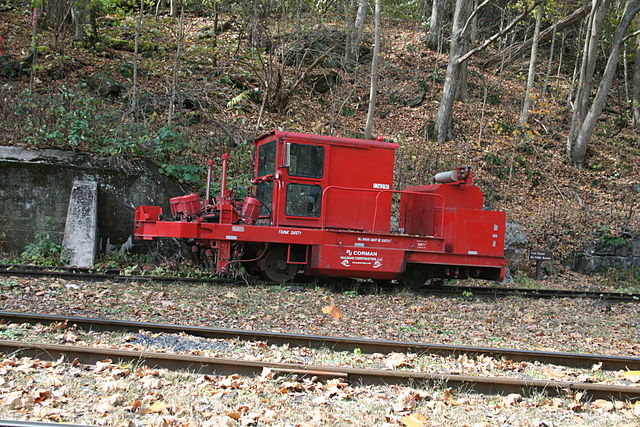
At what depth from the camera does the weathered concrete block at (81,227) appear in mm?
10984

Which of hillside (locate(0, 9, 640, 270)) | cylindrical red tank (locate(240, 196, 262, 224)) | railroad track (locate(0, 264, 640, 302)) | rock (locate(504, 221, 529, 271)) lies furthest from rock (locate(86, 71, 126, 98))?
rock (locate(504, 221, 529, 271))

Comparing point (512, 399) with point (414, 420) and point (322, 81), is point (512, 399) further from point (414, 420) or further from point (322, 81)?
point (322, 81)

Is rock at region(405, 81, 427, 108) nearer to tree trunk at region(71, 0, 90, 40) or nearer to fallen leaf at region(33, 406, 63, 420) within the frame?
tree trunk at region(71, 0, 90, 40)

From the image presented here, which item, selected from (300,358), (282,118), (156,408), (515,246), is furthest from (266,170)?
(282,118)

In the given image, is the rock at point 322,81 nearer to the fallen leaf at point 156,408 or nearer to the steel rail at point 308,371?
the steel rail at point 308,371

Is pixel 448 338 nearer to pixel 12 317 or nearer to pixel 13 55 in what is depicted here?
pixel 12 317

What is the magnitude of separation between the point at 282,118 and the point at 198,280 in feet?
31.3

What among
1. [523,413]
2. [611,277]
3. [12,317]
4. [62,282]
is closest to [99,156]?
[62,282]

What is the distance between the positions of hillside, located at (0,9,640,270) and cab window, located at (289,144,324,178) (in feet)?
12.4

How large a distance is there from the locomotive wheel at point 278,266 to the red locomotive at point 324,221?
2 cm

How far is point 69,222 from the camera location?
11.1m

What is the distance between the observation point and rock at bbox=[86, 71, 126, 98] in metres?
16.1

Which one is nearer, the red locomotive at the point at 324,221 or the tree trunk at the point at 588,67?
the red locomotive at the point at 324,221

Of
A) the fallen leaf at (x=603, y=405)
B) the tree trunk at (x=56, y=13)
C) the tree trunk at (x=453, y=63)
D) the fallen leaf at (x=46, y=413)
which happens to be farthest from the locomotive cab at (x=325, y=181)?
the tree trunk at (x=56, y=13)
